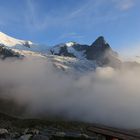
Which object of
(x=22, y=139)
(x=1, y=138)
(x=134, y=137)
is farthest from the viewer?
(x=1, y=138)

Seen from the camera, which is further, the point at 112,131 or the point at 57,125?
the point at 57,125

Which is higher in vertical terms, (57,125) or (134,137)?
(57,125)

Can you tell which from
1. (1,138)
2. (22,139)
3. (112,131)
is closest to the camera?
(112,131)

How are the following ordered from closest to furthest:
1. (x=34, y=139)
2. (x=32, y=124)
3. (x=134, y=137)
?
1. (x=134, y=137)
2. (x=34, y=139)
3. (x=32, y=124)

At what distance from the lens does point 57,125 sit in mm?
199625

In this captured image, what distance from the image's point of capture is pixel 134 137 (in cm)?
2398

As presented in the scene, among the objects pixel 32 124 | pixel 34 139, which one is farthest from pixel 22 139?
pixel 32 124

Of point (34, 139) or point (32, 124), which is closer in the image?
point (34, 139)

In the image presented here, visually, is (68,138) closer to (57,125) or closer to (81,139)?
(81,139)

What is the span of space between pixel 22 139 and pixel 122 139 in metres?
23.4

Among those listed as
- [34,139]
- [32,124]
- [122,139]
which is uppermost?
[32,124]

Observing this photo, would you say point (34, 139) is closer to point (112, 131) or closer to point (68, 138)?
point (68, 138)

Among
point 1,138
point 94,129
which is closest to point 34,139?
point 1,138

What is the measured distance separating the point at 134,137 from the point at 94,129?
4.20 metres
